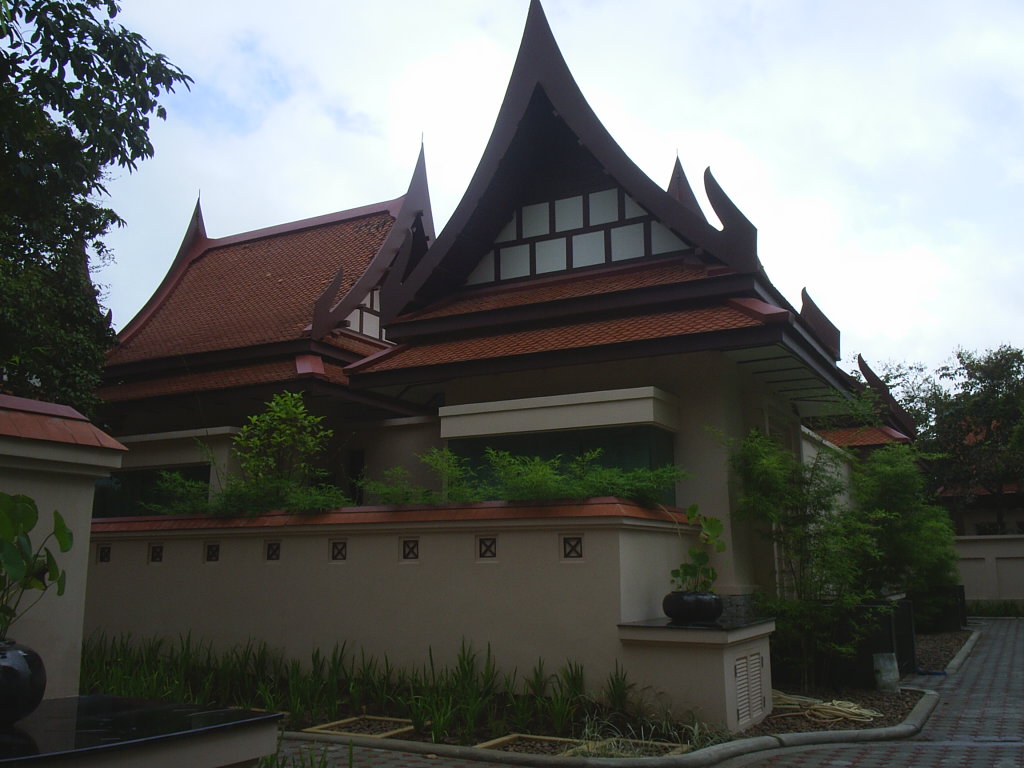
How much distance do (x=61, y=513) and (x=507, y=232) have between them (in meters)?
8.83

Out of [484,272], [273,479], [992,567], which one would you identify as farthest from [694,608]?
[992,567]

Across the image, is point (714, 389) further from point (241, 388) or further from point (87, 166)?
point (87, 166)

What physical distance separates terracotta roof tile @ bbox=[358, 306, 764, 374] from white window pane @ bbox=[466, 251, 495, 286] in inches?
53.2

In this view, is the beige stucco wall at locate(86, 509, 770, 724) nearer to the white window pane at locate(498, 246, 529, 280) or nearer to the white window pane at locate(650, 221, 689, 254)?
the white window pane at locate(650, 221, 689, 254)

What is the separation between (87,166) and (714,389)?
8.24 meters

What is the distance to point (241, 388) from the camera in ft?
46.0

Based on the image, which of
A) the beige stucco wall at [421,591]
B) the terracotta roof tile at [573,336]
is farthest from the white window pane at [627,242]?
the beige stucco wall at [421,591]

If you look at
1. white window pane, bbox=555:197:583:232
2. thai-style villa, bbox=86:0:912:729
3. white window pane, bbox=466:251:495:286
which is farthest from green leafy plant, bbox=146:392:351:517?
white window pane, bbox=555:197:583:232

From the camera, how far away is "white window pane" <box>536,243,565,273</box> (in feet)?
44.2

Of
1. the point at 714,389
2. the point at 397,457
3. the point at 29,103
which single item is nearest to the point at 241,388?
the point at 397,457

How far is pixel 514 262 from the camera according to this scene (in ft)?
45.3

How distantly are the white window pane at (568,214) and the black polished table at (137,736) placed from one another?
9.62 meters

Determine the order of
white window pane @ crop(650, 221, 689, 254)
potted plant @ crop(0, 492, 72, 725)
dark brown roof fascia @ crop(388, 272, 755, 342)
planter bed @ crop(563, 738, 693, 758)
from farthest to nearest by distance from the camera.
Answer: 1. white window pane @ crop(650, 221, 689, 254)
2. dark brown roof fascia @ crop(388, 272, 755, 342)
3. planter bed @ crop(563, 738, 693, 758)
4. potted plant @ crop(0, 492, 72, 725)

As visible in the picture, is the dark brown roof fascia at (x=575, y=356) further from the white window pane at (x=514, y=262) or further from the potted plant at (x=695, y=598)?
the potted plant at (x=695, y=598)
